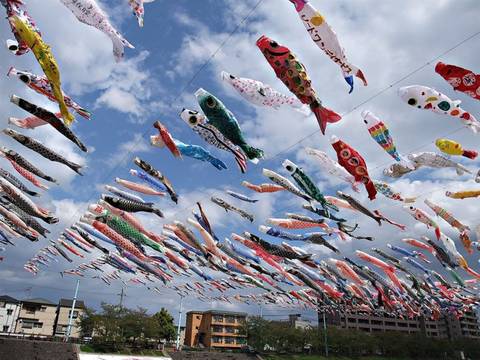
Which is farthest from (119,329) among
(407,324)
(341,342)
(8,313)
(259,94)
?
(407,324)

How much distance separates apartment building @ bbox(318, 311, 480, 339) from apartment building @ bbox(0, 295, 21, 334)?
59.2 metres

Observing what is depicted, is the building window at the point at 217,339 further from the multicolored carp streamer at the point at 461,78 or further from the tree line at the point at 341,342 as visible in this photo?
the multicolored carp streamer at the point at 461,78

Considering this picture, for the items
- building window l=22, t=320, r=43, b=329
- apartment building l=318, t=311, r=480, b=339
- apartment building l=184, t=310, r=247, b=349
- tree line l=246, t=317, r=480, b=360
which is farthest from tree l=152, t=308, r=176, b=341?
apartment building l=318, t=311, r=480, b=339

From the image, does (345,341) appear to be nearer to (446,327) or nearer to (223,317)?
(223,317)

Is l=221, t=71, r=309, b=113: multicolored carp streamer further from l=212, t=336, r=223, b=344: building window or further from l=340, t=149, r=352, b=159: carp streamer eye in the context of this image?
l=212, t=336, r=223, b=344: building window

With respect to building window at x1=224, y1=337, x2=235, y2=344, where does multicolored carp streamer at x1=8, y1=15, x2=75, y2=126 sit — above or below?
above

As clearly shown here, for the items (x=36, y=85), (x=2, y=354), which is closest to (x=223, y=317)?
(x=2, y=354)

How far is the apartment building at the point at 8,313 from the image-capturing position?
193 ft

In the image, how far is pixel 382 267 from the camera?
20.0m

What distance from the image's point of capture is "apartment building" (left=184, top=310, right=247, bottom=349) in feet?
251

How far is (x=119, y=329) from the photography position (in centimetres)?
4338

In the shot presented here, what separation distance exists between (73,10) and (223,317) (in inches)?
3109

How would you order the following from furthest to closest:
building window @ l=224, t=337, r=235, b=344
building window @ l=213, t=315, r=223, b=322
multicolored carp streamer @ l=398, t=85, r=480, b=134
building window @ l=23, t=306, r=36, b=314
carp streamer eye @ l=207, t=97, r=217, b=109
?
building window @ l=213, t=315, r=223, b=322 < building window @ l=224, t=337, r=235, b=344 < building window @ l=23, t=306, r=36, b=314 < multicolored carp streamer @ l=398, t=85, r=480, b=134 < carp streamer eye @ l=207, t=97, r=217, b=109

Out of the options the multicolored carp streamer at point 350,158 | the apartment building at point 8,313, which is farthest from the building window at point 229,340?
the multicolored carp streamer at point 350,158
